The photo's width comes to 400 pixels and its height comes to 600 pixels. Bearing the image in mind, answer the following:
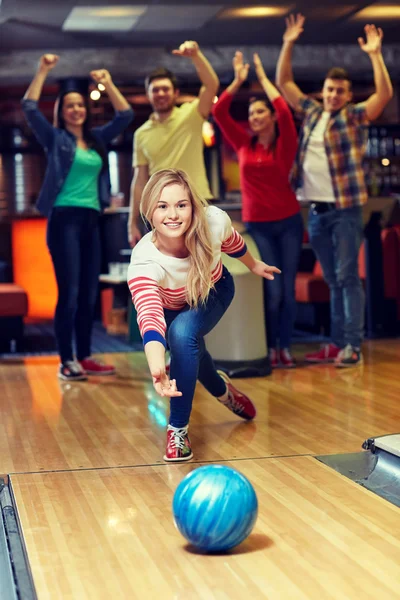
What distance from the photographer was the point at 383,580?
80.0 inches

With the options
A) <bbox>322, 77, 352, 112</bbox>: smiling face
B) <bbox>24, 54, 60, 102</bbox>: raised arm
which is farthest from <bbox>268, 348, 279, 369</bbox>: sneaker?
<bbox>24, 54, 60, 102</bbox>: raised arm

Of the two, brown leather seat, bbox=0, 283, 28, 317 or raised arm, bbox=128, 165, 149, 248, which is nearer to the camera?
raised arm, bbox=128, 165, 149, 248

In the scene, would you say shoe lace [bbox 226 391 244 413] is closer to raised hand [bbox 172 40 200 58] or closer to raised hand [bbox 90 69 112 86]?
raised hand [bbox 172 40 200 58]

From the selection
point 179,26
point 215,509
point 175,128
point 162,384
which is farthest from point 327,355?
point 179,26

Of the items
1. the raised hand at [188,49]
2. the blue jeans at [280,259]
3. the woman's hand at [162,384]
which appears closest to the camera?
the woman's hand at [162,384]

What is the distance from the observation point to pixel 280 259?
519cm

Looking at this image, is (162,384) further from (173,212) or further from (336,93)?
(336,93)

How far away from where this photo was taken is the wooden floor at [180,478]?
6.78ft

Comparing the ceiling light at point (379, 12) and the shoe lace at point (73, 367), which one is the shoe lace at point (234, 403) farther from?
the ceiling light at point (379, 12)

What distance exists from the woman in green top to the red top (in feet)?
2.00

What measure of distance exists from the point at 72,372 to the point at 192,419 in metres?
1.35

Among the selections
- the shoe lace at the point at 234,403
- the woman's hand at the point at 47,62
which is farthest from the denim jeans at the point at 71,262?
the shoe lace at the point at 234,403

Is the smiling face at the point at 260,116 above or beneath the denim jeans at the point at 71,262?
above

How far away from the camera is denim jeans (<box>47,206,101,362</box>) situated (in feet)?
16.1
